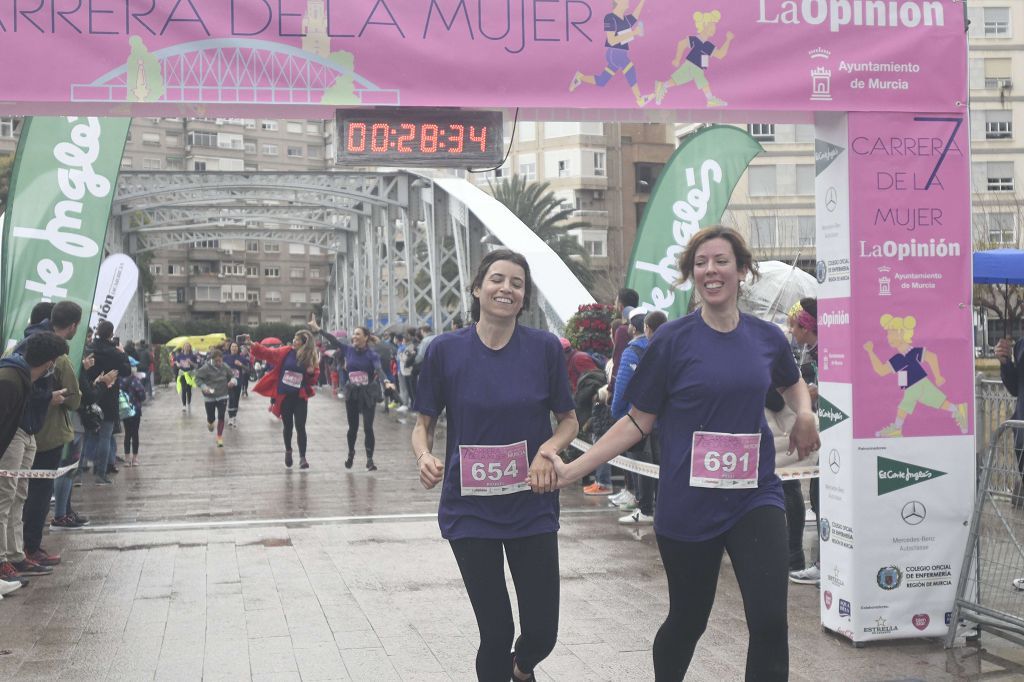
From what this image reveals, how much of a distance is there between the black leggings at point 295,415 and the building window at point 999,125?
5976cm

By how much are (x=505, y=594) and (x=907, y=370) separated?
313 centimetres

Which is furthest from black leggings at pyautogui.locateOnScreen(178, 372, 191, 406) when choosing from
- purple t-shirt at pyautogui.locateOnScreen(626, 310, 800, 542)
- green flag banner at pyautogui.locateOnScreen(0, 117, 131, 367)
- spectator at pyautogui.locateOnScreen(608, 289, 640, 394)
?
purple t-shirt at pyautogui.locateOnScreen(626, 310, 800, 542)

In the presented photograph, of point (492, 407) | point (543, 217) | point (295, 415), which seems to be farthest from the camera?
point (543, 217)

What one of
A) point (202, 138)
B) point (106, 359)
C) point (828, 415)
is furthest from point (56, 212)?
point (202, 138)

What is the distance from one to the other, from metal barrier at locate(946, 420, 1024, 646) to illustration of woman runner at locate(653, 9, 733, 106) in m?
2.39

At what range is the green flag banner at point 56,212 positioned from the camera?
11523 mm

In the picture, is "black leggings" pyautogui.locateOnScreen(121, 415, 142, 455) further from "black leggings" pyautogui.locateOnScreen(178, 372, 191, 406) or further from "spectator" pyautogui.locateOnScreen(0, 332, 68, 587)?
"black leggings" pyautogui.locateOnScreen(178, 372, 191, 406)

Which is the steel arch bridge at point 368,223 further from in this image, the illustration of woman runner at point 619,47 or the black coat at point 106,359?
the illustration of woman runner at point 619,47

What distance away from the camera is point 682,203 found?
13789 mm

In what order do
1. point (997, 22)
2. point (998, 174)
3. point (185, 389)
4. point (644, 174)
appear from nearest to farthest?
point (185, 389), point (998, 174), point (997, 22), point (644, 174)

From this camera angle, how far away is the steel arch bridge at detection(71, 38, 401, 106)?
613cm

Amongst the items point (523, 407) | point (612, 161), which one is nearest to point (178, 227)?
point (612, 161)

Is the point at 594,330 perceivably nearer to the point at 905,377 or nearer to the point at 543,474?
the point at 905,377

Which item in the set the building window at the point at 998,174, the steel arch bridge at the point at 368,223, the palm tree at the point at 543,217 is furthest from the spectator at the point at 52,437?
the building window at the point at 998,174
